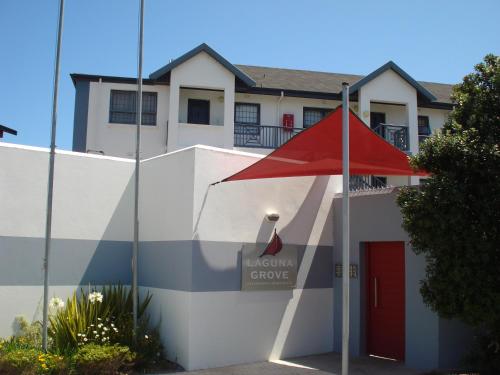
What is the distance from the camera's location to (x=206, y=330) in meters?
8.93

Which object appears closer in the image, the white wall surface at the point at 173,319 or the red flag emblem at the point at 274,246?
the white wall surface at the point at 173,319

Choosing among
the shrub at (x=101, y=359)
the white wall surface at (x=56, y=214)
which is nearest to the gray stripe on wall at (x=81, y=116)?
the white wall surface at (x=56, y=214)

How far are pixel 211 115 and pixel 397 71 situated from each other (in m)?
7.49

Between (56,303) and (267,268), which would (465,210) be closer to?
(267,268)

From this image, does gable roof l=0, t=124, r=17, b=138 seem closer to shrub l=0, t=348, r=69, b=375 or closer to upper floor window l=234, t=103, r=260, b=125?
shrub l=0, t=348, r=69, b=375

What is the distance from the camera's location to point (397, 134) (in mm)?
20359

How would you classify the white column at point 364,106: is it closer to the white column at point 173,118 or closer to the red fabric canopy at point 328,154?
the white column at point 173,118

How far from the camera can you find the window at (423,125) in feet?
71.2

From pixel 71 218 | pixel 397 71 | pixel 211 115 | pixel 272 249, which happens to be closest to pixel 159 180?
pixel 71 218

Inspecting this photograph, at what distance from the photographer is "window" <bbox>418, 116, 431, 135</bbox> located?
21.7m

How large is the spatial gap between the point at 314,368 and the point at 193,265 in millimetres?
2739

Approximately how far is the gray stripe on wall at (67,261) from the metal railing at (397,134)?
12778 mm

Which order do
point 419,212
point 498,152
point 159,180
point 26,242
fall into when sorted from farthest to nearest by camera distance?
point 159,180 < point 26,242 < point 419,212 < point 498,152

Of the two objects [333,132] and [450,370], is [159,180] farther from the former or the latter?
[450,370]
